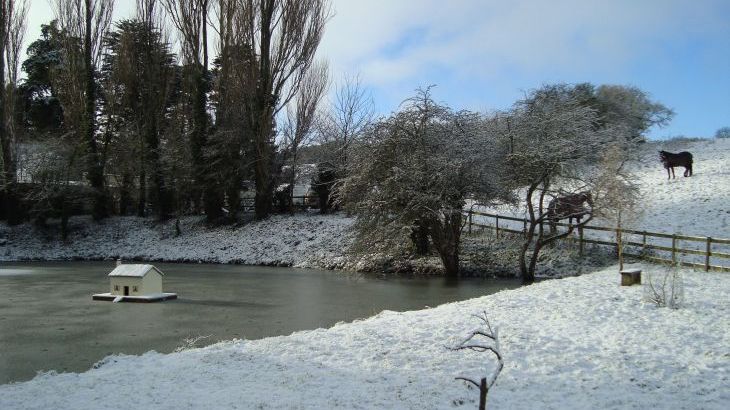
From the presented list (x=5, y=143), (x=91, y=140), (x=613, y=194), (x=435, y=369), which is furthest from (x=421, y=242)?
(x=5, y=143)

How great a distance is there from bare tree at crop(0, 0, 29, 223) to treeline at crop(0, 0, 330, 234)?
7 cm

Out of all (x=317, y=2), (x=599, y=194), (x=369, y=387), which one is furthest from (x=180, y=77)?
(x=369, y=387)

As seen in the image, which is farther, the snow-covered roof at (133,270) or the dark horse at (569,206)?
the dark horse at (569,206)

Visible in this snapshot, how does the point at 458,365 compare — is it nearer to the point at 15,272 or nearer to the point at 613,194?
the point at 613,194

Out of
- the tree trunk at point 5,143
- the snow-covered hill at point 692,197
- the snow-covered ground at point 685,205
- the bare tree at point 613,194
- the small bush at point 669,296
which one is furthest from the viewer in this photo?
the tree trunk at point 5,143

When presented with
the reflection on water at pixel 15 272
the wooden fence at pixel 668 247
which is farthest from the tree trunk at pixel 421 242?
the reflection on water at pixel 15 272

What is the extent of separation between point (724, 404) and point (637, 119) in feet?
119

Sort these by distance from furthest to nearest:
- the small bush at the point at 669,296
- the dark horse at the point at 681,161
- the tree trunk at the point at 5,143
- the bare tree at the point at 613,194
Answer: the tree trunk at the point at 5,143
the dark horse at the point at 681,161
the bare tree at the point at 613,194
the small bush at the point at 669,296

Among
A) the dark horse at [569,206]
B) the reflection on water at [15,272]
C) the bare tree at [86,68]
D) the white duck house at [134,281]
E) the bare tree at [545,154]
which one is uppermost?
the bare tree at [86,68]

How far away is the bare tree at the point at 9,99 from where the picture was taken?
112 feet

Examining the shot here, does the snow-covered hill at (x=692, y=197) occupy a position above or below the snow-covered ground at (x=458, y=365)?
above

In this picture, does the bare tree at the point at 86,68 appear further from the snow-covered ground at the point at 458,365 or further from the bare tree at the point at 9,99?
the snow-covered ground at the point at 458,365

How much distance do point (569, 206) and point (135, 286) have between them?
14010 mm

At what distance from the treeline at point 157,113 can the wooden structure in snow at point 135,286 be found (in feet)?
57.1
